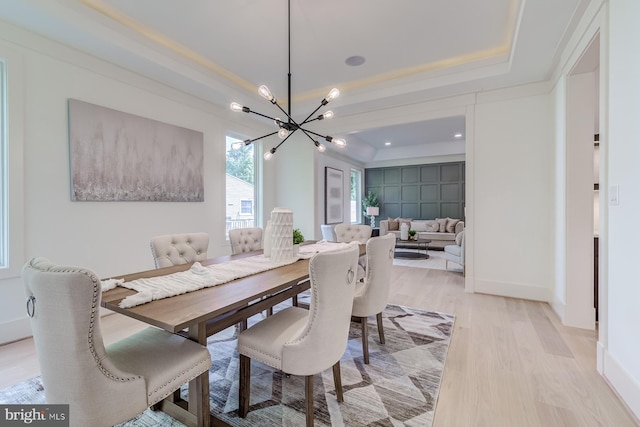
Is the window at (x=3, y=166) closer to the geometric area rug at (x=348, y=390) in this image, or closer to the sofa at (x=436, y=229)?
the geometric area rug at (x=348, y=390)

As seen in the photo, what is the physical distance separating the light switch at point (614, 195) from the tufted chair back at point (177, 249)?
293 centimetres

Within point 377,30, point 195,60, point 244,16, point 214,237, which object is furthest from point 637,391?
point 195,60

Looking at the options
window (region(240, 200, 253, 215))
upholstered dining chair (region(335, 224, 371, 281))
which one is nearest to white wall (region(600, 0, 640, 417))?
upholstered dining chair (region(335, 224, 371, 281))

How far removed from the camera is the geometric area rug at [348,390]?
4.90ft

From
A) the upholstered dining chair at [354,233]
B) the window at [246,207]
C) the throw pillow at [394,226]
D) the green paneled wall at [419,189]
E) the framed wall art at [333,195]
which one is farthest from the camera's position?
the green paneled wall at [419,189]

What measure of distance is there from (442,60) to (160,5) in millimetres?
2952

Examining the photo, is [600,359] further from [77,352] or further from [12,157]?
[12,157]

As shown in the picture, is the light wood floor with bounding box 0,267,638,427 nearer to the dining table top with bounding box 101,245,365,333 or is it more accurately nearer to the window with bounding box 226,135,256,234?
the dining table top with bounding box 101,245,365,333

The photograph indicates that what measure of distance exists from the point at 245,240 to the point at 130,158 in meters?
1.56

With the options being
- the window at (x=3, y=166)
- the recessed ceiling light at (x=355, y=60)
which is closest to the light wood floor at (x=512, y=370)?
the window at (x=3, y=166)

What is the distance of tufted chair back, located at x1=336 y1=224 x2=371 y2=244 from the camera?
3332mm

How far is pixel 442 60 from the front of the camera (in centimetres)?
331

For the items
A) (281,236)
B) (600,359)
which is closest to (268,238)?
(281,236)

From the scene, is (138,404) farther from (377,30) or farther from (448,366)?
(377,30)
